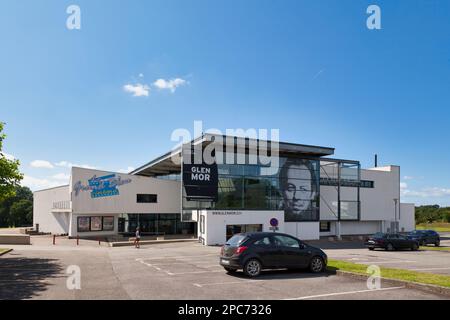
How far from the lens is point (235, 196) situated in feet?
117

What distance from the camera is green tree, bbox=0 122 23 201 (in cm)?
2023

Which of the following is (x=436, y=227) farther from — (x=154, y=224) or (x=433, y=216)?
(x=154, y=224)

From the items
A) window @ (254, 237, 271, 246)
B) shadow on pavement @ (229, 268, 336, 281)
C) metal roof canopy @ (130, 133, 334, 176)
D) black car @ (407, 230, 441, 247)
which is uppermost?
metal roof canopy @ (130, 133, 334, 176)

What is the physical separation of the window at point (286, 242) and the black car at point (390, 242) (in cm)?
1732

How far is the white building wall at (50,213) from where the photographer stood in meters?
48.5

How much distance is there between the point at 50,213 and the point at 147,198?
17.4m

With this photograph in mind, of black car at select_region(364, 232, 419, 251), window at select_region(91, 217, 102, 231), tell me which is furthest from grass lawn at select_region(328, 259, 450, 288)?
window at select_region(91, 217, 102, 231)

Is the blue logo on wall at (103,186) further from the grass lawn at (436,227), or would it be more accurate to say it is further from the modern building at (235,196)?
the grass lawn at (436,227)

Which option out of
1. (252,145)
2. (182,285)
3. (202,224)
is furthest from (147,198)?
(182,285)

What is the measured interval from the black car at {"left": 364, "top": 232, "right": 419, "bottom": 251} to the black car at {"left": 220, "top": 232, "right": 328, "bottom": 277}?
16.7 metres

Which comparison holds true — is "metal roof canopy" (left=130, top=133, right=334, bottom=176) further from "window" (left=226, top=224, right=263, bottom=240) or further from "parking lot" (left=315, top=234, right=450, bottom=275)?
"parking lot" (left=315, top=234, right=450, bottom=275)
